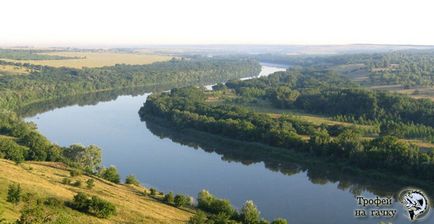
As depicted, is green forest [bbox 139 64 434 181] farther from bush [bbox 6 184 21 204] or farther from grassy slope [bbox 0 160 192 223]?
bush [bbox 6 184 21 204]

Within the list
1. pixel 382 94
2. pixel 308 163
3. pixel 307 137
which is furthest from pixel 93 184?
pixel 382 94

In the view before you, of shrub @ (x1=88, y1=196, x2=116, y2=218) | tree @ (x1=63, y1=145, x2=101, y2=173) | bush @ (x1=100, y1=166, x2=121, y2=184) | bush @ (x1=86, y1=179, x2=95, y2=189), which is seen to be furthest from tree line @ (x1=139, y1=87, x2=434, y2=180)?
shrub @ (x1=88, y1=196, x2=116, y2=218)

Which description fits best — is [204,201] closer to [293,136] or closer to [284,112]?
[293,136]


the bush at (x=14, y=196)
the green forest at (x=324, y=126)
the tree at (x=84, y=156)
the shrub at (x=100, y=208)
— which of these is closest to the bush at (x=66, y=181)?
the shrub at (x=100, y=208)

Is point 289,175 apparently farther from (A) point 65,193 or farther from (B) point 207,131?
(A) point 65,193

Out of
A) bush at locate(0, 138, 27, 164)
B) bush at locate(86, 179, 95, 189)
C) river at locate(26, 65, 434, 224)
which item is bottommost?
river at locate(26, 65, 434, 224)

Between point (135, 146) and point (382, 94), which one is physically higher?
point (382, 94)

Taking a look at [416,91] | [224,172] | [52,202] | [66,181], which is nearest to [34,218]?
[52,202]
